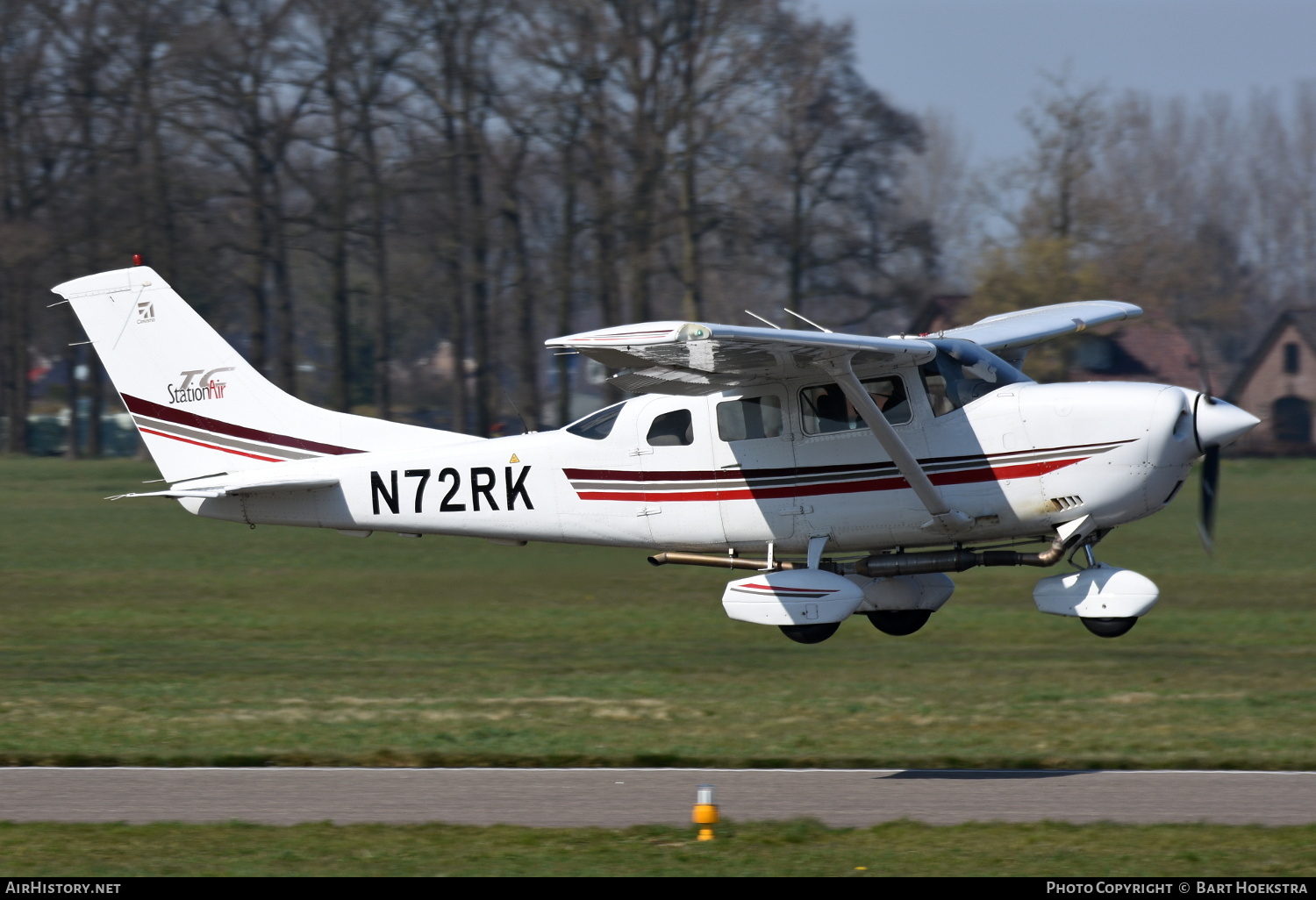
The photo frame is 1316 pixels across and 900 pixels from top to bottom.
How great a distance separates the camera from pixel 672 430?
41.3ft

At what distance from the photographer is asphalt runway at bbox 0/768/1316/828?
10.8 metres

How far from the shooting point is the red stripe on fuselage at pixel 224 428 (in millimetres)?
13805

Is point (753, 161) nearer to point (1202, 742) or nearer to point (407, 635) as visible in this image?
point (407, 635)

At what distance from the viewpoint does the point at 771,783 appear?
12164 mm

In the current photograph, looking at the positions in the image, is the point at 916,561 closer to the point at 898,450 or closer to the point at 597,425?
the point at 898,450

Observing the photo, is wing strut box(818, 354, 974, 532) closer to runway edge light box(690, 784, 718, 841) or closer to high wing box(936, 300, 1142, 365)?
high wing box(936, 300, 1142, 365)

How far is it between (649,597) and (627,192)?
19905 millimetres

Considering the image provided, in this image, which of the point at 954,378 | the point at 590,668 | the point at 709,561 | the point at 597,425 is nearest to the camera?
the point at 954,378

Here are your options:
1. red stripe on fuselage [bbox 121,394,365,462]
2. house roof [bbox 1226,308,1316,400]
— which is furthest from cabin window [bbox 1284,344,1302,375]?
red stripe on fuselage [bbox 121,394,365,462]

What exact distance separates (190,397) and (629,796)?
18.7 feet

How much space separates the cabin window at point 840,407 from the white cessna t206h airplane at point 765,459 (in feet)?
0.05

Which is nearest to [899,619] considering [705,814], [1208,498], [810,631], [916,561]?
[916,561]

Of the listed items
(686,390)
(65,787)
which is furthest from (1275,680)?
(65,787)

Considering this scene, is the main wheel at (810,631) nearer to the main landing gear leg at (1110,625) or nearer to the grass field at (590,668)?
the grass field at (590,668)
